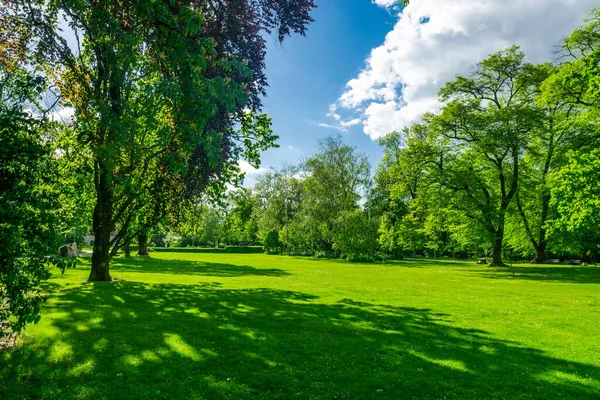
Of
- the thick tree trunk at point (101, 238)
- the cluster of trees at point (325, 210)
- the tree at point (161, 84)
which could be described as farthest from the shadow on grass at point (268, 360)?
the cluster of trees at point (325, 210)

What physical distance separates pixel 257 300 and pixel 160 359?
7.72 meters

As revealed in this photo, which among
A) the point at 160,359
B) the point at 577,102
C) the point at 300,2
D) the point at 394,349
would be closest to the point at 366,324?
the point at 394,349

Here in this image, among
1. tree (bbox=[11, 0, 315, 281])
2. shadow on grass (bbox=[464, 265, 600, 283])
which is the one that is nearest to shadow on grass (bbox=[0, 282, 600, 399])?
tree (bbox=[11, 0, 315, 281])

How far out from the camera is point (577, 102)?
30.3 m

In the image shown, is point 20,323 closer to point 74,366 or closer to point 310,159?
point 74,366

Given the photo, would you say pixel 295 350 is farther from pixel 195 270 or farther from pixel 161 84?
pixel 195 270

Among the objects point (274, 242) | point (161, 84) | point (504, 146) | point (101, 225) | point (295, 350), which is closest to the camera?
point (161, 84)

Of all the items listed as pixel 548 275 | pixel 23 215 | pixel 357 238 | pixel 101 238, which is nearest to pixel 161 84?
pixel 23 215

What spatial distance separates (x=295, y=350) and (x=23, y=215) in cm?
611

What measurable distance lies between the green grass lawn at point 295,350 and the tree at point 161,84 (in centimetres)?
371

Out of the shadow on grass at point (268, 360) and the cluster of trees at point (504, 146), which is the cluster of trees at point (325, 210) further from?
the shadow on grass at point (268, 360)

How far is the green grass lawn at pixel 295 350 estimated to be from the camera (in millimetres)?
6363

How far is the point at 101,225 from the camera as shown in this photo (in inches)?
717

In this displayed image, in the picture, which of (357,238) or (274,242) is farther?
(274,242)
